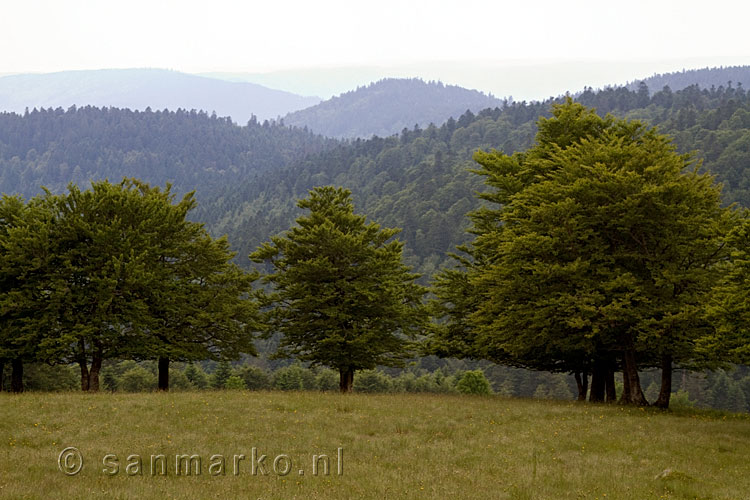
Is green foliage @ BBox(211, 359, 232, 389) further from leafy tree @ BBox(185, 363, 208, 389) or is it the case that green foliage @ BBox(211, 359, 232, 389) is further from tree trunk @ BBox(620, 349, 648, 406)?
tree trunk @ BBox(620, 349, 648, 406)

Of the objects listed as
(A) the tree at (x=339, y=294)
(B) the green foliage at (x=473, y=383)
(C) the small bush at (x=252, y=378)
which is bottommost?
(C) the small bush at (x=252, y=378)

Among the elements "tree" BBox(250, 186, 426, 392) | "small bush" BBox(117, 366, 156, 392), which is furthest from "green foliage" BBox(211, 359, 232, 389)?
"tree" BBox(250, 186, 426, 392)

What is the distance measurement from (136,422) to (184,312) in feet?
50.5

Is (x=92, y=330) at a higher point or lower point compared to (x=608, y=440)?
higher

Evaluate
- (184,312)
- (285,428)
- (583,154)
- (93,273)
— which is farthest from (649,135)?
(93,273)

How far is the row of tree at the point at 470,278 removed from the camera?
2639 centimetres

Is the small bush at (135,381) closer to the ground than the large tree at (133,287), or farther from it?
closer to the ground

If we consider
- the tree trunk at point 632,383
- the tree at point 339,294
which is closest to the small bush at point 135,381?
the tree at point 339,294

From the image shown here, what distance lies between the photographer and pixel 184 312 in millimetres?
35469

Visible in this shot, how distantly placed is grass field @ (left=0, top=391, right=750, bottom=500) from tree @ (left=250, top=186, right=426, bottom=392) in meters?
8.81

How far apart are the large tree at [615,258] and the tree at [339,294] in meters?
6.96

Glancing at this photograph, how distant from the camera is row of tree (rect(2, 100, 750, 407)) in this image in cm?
2639

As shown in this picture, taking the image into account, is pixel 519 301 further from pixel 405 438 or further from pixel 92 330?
pixel 92 330

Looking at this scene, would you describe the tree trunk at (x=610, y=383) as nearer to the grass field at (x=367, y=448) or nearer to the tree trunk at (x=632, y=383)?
the tree trunk at (x=632, y=383)
